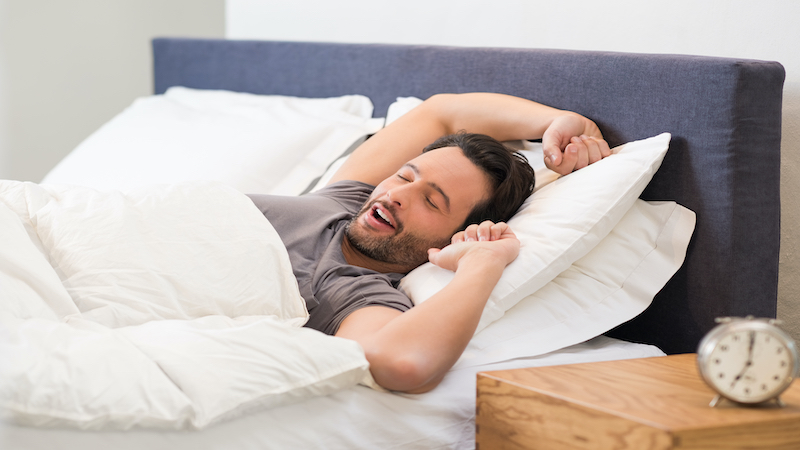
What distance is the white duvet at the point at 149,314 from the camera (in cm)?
81

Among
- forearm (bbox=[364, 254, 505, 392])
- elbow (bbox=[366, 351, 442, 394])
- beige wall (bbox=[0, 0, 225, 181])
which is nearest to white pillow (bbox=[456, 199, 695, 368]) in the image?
forearm (bbox=[364, 254, 505, 392])

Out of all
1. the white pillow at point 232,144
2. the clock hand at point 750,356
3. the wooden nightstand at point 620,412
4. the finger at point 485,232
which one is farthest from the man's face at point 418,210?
the clock hand at point 750,356

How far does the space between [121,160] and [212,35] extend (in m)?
1.97

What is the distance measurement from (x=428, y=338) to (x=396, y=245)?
0.38m

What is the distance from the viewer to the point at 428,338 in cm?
104

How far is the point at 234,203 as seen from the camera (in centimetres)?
127

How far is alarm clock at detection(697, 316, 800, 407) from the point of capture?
833mm

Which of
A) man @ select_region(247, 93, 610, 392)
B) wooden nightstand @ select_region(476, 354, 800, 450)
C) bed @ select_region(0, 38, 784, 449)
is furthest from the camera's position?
man @ select_region(247, 93, 610, 392)

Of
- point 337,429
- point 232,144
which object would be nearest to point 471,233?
point 337,429

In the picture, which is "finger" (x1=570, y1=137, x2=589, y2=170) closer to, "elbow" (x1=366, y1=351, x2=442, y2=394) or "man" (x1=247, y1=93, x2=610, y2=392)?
"man" (x1=247, y1=93, x2=610, y2=392)

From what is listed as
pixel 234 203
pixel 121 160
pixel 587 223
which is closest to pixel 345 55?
pixel 121 160

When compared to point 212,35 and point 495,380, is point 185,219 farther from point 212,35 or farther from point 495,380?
point 212,35

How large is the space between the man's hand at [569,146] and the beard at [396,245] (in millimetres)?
264

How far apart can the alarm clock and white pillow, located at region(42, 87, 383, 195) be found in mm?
1278
